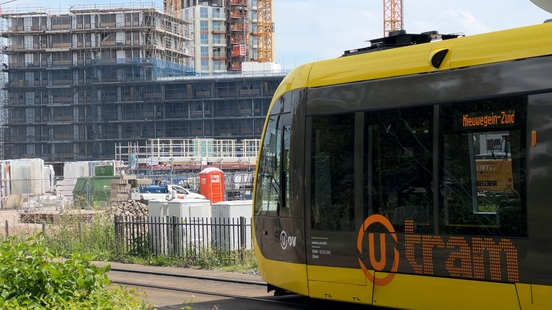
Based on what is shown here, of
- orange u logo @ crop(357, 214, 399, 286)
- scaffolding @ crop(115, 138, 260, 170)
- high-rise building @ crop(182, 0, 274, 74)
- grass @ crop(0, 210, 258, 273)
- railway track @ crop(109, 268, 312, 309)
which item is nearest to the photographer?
orange u logo @ crop(357, 214, 399, 286)

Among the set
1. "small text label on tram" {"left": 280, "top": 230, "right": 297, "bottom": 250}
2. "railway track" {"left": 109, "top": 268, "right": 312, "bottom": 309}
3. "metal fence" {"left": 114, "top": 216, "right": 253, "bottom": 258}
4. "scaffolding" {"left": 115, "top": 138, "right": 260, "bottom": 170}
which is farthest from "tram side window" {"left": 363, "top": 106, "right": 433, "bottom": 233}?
"scaffolding" {"left": 115, "top": 138, "right": 260, "bottom": 170}

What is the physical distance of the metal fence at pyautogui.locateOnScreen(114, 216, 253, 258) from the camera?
1898cm

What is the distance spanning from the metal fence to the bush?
9731 mm

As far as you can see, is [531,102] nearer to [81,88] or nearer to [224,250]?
[224,250]

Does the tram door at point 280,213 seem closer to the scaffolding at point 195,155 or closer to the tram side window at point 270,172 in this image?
the tram side window at point 270,172

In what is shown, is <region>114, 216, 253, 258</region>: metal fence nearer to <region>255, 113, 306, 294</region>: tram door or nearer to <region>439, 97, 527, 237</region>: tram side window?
<region>255, 113, 306, 294</region>: tram door

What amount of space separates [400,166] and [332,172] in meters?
1.15

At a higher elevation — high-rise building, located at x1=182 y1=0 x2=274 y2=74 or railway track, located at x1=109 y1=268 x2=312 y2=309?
high-rise building, located at x1=182 y1=0 x2=274 y2=74

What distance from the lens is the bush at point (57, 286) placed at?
7988 mm

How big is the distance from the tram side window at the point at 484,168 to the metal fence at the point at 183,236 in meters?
9.63

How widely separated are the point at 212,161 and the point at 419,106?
92.7 m

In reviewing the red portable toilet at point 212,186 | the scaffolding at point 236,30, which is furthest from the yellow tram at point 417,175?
the scaffolding at point 236,30

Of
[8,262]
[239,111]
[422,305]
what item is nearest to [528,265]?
[422,305]

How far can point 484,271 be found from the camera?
866cm
